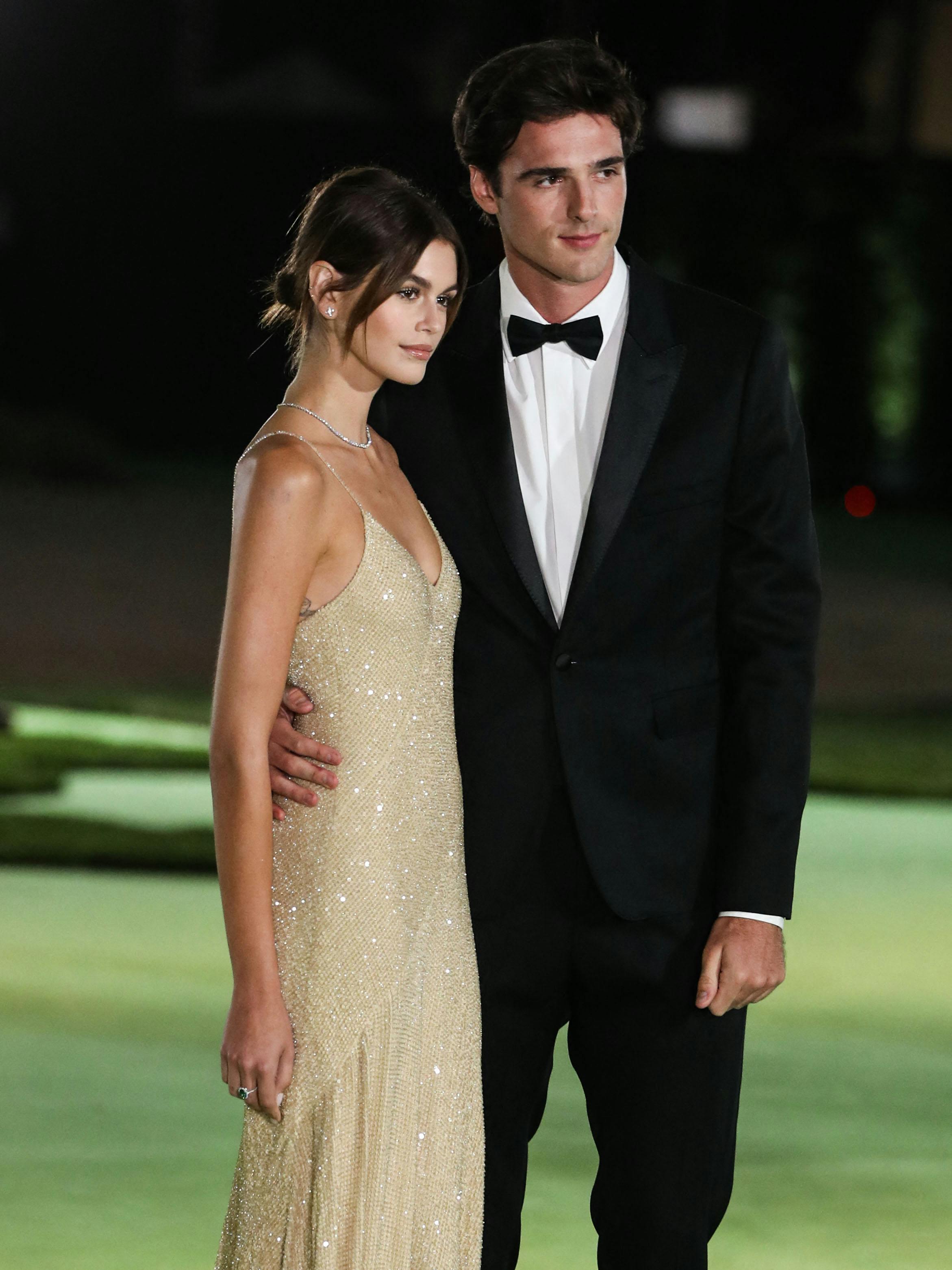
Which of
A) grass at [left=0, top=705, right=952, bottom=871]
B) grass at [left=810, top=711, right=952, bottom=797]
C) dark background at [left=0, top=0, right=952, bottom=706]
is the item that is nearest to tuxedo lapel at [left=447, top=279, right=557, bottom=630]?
grass at [left=0, top=705, right=952, bottom=871]

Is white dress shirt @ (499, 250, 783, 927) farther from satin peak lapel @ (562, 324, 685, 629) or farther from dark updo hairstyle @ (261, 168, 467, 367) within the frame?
dark updo hairstyle @ (261, 168, 467, 367)

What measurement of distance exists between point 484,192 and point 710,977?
37.6 inches

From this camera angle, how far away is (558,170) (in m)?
2.22

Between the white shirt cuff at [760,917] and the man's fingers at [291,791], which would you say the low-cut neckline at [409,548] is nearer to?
the man's fingers at [291,791]

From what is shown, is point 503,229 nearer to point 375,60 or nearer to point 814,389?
point 375,60

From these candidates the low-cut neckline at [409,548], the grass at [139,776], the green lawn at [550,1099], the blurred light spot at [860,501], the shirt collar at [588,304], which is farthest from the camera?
the blurred light spot at [860,501]

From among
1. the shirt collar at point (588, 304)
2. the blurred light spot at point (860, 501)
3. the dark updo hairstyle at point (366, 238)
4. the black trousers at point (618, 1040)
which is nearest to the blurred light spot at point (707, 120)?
the blurred light spot at point (860, 501)

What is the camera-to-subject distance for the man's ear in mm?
2316

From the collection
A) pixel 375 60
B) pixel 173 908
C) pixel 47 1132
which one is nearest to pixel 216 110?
pixel 375 60

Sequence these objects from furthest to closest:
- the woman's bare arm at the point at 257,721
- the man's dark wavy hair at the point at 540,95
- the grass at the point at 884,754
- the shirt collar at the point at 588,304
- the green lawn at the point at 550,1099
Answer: the grass at the point at 884,754 → the green lawn at the point at 550,1099 → the shirt collar at the point at 588,304 → the man's dark wavy hair at the point at 540,95 → the woman's bare arm at the point at 257,721

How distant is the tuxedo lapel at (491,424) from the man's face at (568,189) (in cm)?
15

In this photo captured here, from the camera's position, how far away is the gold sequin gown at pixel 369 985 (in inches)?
82.2

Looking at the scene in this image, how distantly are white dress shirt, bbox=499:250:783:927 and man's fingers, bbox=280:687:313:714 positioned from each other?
32 centimetres

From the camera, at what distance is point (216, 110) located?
19719mm
